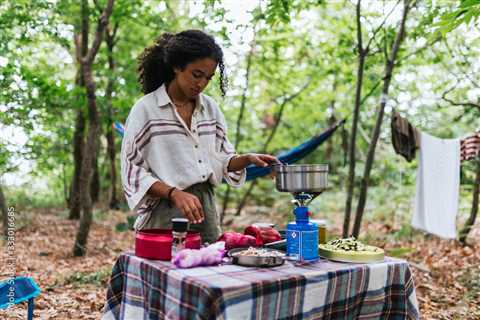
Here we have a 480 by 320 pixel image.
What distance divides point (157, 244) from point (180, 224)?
12 centimetres

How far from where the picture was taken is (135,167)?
6.37ft

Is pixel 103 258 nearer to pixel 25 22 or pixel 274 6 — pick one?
pixel 25 22

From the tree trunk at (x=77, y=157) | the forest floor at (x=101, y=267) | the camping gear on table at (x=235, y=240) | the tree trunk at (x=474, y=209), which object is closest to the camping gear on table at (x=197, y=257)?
the camping gear on table at (x=235, y=240)

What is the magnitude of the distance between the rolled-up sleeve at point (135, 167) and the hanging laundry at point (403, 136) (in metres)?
2.95

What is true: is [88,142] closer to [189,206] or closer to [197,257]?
[189,206]

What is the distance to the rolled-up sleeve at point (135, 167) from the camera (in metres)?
1.90

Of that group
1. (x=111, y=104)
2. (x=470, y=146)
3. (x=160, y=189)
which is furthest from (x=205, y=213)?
(x=111, y=104)

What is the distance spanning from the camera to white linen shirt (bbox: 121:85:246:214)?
194 centimetres

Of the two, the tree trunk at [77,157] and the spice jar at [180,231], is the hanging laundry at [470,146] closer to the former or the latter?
the spice jar at [180,231]

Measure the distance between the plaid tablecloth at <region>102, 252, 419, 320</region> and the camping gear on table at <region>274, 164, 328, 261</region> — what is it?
0.24ft

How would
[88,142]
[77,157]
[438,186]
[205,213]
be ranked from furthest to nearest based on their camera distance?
[77,157]
[88,142]
[438,186]
[205,213]

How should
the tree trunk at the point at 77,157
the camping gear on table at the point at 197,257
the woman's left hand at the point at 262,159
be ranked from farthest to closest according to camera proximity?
1. the tree trunk at the point at 77,157
2. the woman's left hand at the point at 262,159
3. the camping gear on table at the point at 197,257

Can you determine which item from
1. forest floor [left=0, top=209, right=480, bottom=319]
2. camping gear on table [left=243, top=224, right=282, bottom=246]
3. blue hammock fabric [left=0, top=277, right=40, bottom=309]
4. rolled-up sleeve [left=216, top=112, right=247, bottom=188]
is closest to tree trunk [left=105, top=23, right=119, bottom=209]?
forest floor [left=0, top=209, right=480, bottom=319]

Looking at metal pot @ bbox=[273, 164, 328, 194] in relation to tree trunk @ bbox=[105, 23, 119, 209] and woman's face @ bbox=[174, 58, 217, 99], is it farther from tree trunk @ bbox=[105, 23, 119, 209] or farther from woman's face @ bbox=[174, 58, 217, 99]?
tree trunk @ bbox=[105, 23, 119, 209]
